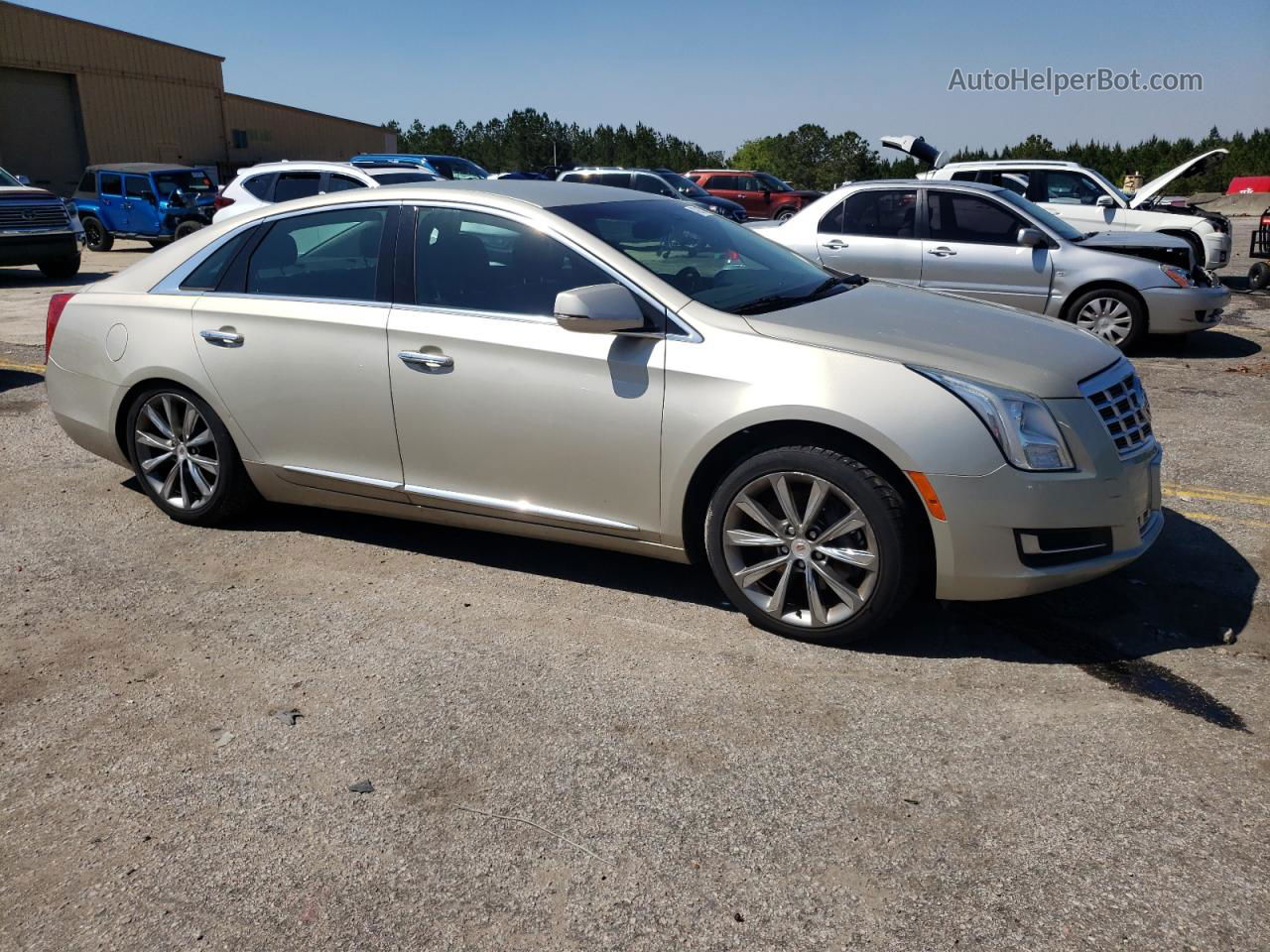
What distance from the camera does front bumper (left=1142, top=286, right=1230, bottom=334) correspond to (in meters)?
9.55

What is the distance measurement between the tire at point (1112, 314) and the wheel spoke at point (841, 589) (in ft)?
22.7

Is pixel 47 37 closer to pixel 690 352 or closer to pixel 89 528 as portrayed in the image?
pixel 89 528

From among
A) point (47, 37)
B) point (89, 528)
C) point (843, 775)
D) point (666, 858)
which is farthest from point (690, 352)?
point (47, 37)

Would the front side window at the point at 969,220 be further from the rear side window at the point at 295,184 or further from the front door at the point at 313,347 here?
the rear side window at the point at 295,184

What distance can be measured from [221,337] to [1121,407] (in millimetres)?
3812

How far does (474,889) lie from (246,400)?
116 inches

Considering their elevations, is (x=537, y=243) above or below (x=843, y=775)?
above

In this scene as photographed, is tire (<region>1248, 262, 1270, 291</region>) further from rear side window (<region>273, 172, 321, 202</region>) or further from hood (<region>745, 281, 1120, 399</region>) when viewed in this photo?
rear side window (<region>273, 172, 321, 202</region>)

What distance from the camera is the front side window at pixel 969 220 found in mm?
9758

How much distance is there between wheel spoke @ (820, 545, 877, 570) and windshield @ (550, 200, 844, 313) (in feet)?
3.28

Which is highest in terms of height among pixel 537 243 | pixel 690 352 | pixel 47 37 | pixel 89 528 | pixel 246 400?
pixel 47 37

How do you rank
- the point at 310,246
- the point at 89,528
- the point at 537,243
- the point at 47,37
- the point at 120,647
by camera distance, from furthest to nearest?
the point at 47,37 < the point at 89,528 < the point at 310,246 < the point at 537,243 < the point at 120,647

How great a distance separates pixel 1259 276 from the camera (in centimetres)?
1476

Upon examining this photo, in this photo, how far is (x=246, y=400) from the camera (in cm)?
486
